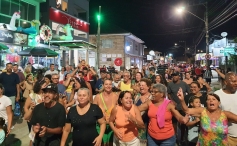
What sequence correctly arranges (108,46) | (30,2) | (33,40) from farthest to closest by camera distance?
1. (108,46)
2. (30,2)
3. (33,40)

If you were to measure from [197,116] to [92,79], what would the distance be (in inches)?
212

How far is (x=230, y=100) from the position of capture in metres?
4.03

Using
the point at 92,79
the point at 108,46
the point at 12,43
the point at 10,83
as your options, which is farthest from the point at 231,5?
the point at 108,46

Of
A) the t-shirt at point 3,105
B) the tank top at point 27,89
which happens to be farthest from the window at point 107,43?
the t-shirt at point 3,105

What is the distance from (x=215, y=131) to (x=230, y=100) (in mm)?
883

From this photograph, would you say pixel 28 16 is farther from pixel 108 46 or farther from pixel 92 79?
pixel 108 46

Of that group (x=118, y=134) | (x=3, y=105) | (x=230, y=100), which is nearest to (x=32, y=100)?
(x=3, y=105)

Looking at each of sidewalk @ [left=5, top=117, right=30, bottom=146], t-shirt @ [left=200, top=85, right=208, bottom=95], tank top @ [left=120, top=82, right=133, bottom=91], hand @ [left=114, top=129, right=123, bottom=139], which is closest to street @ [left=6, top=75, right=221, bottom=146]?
sidewalk @ [left=5, top=117, right=30, bottom=146]

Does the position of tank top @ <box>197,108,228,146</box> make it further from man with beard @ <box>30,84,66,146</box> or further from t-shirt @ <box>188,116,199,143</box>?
→ man with beard @ <box>30,84,66,146</box>

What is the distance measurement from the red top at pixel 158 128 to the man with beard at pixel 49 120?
1.51m

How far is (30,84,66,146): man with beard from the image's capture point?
3.68 metres

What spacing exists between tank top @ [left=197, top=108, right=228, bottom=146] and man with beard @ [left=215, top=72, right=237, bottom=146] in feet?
1.35

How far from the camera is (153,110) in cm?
397

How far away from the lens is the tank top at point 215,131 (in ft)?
11.2
